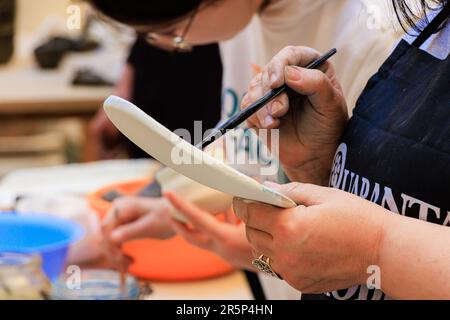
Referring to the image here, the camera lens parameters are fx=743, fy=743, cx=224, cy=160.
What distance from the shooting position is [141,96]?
7.69ft

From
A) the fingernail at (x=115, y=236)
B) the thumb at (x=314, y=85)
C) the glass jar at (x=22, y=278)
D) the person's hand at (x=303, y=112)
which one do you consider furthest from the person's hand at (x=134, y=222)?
the thumb at (x=314, y=85)

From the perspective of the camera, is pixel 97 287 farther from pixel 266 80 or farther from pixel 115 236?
pixel 266 80

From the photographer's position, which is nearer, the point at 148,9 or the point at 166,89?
the point at 148,9

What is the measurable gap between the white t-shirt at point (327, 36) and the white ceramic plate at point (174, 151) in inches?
11.5

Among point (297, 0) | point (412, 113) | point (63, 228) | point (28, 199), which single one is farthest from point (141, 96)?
point (412, 113)

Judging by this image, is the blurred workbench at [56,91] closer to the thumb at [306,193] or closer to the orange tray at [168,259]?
the orange tray at [168,259]

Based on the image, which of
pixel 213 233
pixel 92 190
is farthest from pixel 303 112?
pixel 92 190

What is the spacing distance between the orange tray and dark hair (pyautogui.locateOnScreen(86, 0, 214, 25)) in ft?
1.27

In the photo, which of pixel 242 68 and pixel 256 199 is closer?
pixel 256 199

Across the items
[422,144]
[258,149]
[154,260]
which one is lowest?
[154,260]

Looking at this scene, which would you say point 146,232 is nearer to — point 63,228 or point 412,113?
point 63,228

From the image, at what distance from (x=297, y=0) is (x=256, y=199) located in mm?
548

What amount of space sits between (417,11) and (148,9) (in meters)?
0.43

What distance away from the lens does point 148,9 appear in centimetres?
107
